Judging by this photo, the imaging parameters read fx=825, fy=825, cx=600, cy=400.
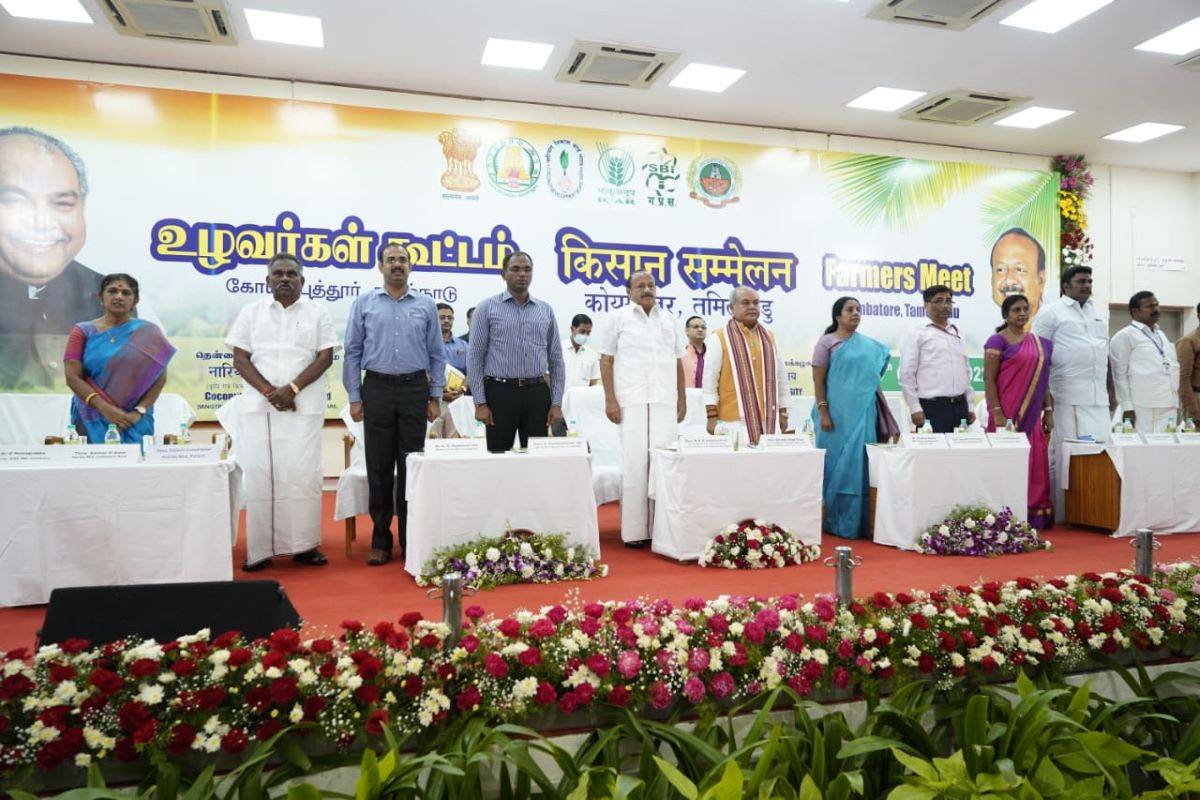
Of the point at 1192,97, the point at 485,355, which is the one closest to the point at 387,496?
the point at 485,355

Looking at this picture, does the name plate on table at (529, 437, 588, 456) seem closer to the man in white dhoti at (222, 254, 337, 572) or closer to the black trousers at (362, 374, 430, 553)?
the black trousers at (362, 374, 430, 553)

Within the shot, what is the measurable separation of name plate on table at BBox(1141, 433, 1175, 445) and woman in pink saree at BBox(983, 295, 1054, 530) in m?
0.54

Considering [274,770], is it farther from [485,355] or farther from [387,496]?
[485,355]

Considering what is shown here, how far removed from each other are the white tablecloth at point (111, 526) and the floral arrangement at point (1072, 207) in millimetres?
9173

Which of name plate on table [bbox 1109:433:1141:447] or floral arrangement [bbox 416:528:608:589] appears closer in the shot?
floral arrangement [bbox 416:528:608:589]

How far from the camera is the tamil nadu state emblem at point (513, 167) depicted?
738cm

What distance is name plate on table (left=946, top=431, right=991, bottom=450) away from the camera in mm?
4512

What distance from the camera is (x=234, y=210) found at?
6.68 metres

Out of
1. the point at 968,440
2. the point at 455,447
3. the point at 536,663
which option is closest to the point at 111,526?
the point at 455,447

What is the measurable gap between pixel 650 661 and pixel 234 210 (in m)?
6.09

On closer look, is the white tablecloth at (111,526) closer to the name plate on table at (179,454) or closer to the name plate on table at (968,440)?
the name plate on table at (179,454)

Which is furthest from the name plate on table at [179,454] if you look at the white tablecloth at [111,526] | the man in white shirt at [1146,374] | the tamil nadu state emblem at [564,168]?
the man in white shirt at [1146,374]

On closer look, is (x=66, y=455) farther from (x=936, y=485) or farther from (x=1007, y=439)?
(x=1007, y=439)

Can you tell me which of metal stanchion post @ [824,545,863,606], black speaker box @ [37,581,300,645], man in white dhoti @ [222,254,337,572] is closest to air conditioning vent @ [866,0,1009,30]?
man in white dhoti @ [222,254,337,572]
